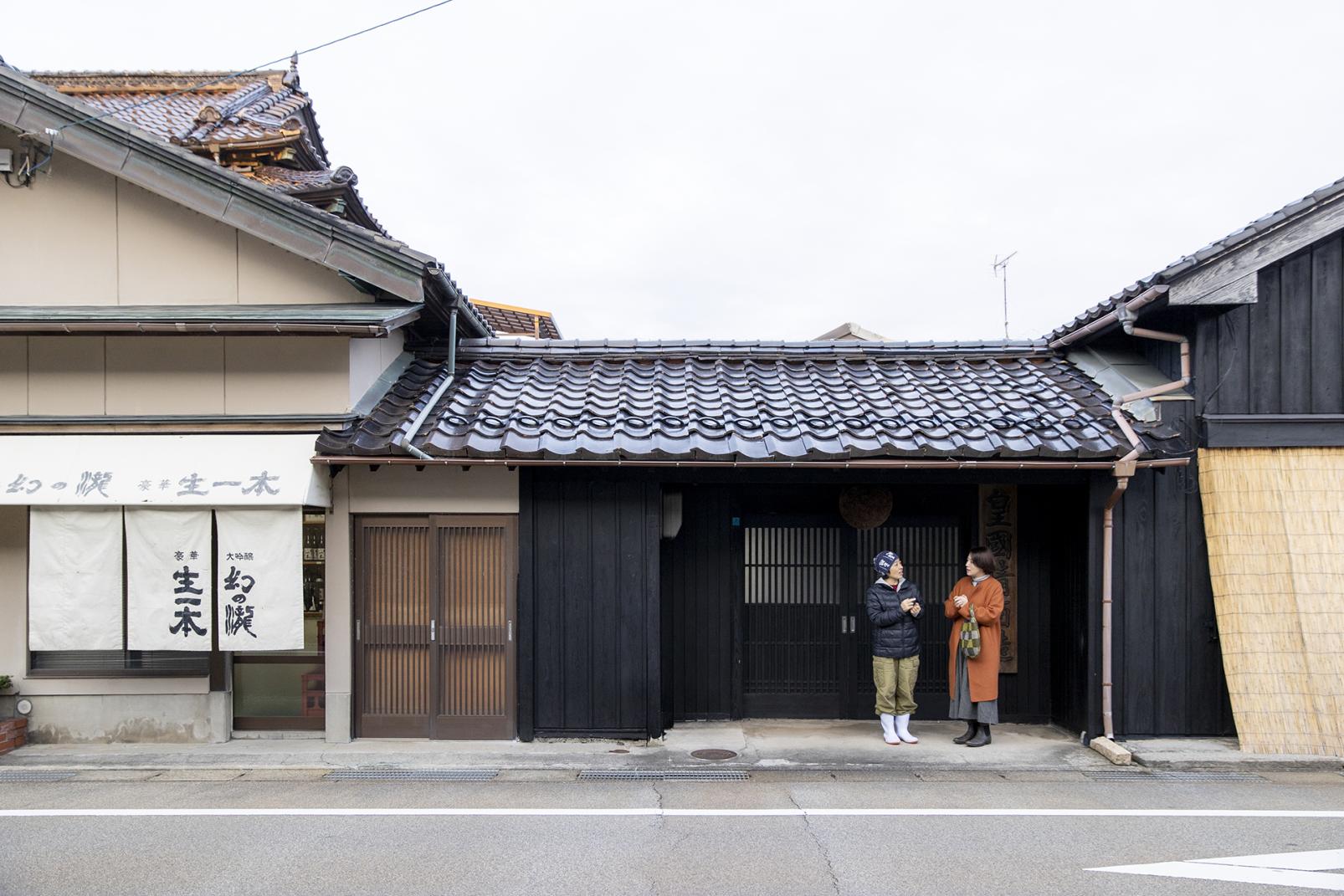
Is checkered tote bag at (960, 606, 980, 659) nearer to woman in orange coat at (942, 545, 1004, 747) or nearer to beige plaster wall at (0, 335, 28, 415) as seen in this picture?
woman in orange coat at (942, 545, 1004, 747)

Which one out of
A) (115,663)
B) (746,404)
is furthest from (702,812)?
(115,663)

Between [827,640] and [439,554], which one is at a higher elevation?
[439,554]

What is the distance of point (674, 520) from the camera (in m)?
9.95

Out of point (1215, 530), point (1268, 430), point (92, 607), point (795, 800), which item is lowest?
point (795, 800)

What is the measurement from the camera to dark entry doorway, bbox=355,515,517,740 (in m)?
9.44

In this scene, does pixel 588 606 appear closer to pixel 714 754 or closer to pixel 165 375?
pixel 714 754

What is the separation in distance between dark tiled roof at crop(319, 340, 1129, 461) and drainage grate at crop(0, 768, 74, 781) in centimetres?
384

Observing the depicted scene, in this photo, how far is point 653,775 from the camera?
8.27 metres

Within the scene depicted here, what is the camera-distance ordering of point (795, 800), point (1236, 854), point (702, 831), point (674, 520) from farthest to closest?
point (674, 520) → point (795, 800) → point (702, 831) → point (1236, 854)

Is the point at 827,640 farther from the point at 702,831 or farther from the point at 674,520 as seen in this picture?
the point at 702,831

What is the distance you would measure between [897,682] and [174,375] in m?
8.28

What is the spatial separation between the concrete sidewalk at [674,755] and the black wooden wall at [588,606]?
330 millimetres

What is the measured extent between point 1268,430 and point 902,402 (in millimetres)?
3655

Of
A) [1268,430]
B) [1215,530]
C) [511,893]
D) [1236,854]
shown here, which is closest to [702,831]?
[511,893]
